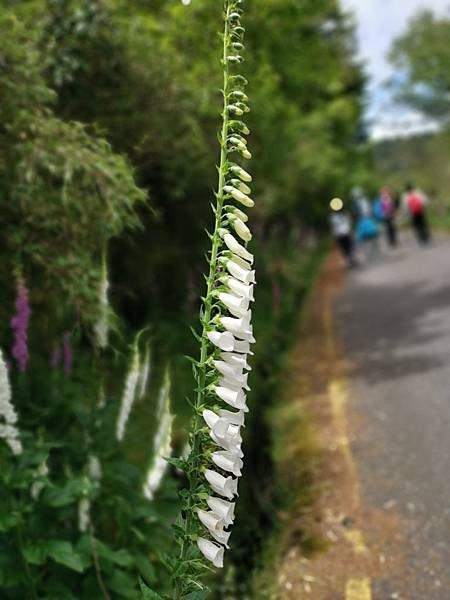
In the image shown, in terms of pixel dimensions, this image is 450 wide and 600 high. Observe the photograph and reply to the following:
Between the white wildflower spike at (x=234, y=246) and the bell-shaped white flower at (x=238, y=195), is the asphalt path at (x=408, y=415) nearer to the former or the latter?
the white wildflower spike at (x=234, y=246)

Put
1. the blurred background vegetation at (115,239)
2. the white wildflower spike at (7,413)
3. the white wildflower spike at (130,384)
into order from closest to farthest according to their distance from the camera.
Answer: the white wildflower spike at (7,413)
the white wildflower spike at (130,384)
the blurred background vegetation at (115,239)

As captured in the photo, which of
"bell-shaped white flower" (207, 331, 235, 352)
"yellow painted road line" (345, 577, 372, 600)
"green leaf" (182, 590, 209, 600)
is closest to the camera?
"bell-shaped white flower" (207, 331, 235, 352)

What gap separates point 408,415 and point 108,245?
11.2ft

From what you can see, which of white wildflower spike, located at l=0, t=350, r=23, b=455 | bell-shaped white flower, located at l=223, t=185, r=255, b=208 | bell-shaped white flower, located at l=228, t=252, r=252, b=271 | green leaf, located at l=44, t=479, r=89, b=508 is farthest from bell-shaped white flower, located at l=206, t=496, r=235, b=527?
green leaf, located at l=44, t=479, r=89, b=508

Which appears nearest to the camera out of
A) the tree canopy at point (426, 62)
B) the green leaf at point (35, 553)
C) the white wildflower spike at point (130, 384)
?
the green leaf at point (35, 553)

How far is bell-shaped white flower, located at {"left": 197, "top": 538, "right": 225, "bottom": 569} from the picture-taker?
240 centimetres

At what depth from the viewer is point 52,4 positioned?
23.2 ft

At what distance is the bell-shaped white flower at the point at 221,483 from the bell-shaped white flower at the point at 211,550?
0.61 feet

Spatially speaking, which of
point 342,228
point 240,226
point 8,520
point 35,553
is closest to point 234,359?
point 240,226

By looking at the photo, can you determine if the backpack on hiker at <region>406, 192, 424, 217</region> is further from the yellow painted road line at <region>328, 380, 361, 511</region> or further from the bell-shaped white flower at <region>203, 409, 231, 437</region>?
the bell-shaped white flower at <region>203, 409, 231, 437</region>

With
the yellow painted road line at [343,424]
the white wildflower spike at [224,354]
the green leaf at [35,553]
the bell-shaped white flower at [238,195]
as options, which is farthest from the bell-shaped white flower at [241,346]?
the yellow painted road line at [343,424]

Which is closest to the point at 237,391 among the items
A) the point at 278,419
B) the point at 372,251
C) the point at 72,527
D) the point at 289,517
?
the point at 72,527

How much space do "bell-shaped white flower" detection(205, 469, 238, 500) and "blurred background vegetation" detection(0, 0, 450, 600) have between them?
1244 millimetres

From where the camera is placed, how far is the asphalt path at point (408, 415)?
4320mm
